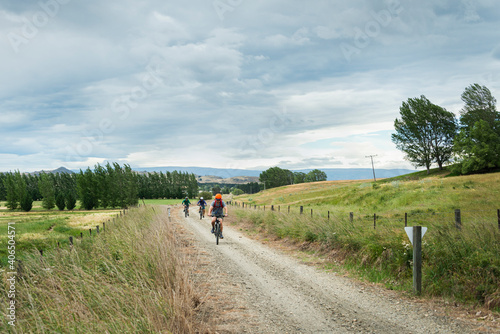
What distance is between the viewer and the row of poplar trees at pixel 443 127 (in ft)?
216

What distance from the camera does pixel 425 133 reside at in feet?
253

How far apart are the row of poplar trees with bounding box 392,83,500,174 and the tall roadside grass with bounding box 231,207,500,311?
65350 mm

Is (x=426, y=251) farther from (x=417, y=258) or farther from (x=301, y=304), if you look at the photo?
(x=301, y=304)

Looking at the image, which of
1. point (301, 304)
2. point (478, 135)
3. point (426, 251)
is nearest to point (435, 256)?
point (426, 251)

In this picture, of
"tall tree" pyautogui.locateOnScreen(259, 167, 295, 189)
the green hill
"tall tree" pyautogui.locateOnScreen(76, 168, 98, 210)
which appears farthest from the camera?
"tall tree" pyautogui.locateOnScreen(259, 167, 295, 189)

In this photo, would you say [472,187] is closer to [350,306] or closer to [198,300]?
[350,306]

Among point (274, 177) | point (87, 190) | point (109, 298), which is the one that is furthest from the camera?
point (274, 177)

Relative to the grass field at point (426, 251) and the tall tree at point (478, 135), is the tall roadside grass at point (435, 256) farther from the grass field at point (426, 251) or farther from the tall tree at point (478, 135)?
the tall tree at point (478, 135)

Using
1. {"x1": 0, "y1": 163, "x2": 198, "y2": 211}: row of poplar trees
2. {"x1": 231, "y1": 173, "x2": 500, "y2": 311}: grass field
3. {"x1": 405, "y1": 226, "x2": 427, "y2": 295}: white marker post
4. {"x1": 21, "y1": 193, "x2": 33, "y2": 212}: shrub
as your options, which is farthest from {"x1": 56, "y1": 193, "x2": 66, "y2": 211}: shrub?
{"x1": 405, "y1": 226, "x2": 427, "y2": 295}: white marker post

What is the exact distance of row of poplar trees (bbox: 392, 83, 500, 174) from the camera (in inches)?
2586

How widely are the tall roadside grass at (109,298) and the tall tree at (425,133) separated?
80.6 metres

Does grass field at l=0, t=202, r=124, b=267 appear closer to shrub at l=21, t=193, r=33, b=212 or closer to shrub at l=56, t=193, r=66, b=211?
shrub at l=56, t=193, r=66, b=211

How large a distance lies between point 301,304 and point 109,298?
3796mm

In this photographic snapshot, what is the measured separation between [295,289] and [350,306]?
151cm
